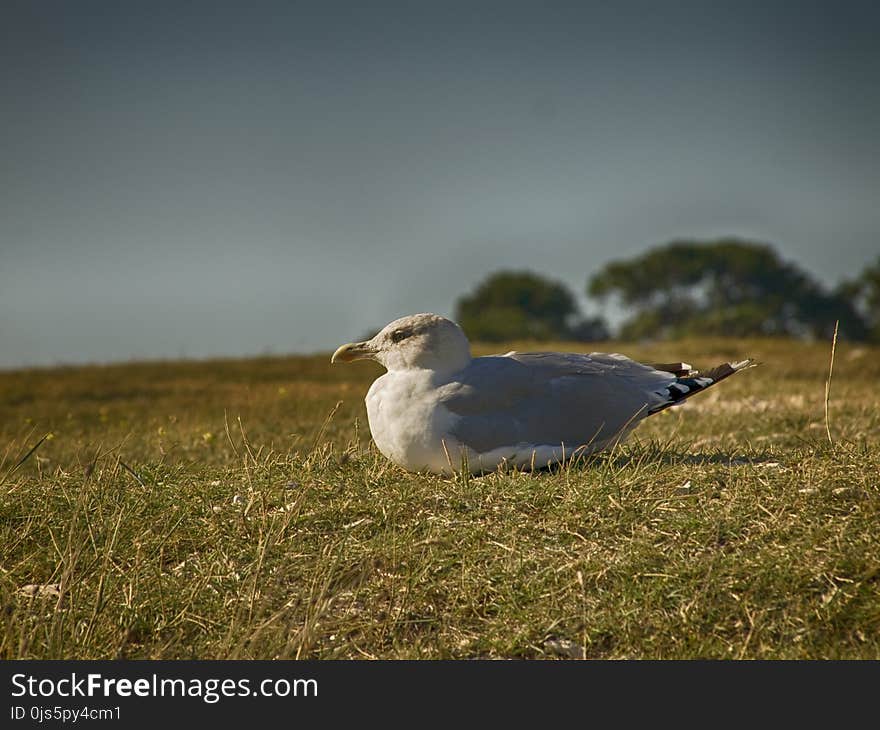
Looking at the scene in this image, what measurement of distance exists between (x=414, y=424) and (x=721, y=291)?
163 feet

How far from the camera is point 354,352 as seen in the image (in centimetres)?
664

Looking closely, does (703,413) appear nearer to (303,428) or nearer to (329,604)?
(303,428)

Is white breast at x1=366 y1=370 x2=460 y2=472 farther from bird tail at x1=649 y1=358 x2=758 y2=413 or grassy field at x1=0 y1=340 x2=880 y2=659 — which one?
bird tail at x1=649 y1=358 x2=758 y2=413

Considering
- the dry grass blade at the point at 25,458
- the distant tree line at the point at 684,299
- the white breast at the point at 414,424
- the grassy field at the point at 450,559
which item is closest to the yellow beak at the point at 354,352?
the white breast at the point at 414,424

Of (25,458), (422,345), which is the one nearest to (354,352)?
(422,345)

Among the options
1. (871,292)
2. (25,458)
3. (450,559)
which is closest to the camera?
(450,559)

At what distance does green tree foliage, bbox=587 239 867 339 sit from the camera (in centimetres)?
4916

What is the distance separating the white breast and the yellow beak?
0.37 metres

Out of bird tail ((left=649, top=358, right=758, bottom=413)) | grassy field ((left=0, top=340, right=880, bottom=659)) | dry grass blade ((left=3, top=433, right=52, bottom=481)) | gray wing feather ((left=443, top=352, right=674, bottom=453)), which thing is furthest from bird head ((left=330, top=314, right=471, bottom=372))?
dry grass blade ((left=3, top=433, right=52, bottom=481))

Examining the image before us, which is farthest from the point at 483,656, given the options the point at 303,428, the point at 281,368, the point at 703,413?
the point at 281,368

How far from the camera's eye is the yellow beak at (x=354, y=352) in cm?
655

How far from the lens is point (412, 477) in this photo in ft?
20.9

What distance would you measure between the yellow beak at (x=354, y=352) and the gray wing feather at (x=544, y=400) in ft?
2.34

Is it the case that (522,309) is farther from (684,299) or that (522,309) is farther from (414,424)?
(414,424)
